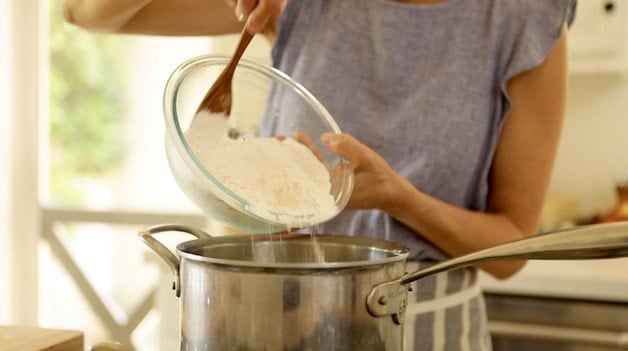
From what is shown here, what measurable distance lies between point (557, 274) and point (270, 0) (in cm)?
94

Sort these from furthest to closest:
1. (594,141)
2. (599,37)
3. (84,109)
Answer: (84,109)
(594,141)
(599,37)

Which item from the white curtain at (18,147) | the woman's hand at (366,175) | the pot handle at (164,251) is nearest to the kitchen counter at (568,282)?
the woman's hand at (366,175)

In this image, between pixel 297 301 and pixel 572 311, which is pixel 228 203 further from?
pixel 572 311

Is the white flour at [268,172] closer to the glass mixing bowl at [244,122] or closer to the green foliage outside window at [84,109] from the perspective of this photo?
the glass mixing bowl at [244,122]

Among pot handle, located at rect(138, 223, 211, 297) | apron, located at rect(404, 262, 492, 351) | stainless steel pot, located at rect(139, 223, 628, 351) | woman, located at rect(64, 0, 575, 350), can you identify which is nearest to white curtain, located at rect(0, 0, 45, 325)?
woman, located at rect(64, 0, 575, 350)

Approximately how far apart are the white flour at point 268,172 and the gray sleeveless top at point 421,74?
186 mm

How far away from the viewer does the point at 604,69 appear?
5.57 feet

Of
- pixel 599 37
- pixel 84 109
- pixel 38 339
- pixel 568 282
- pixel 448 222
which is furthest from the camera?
pixel 84 109

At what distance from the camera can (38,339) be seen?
1.83 ft

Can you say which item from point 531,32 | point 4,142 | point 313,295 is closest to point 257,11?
point 313,295

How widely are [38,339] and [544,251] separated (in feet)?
1.11

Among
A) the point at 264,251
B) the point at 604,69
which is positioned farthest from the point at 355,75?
the point at 604,69

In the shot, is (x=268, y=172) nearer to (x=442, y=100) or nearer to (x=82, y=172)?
(x=442, y=100)

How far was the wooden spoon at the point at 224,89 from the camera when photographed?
0.60 meters
